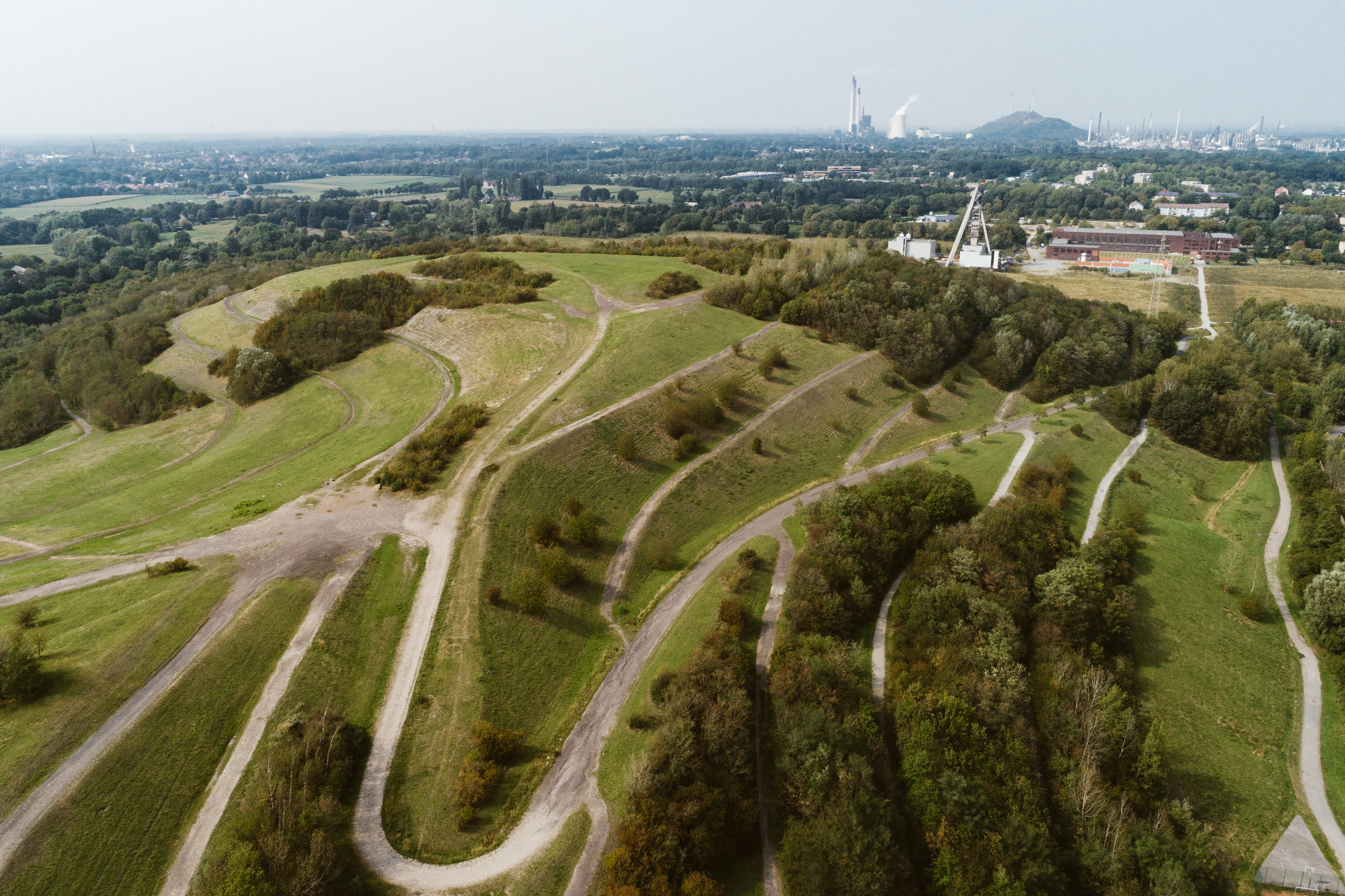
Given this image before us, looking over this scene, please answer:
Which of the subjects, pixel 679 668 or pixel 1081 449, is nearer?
pixel 679 668

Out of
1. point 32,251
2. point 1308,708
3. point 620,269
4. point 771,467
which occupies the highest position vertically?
point 620,269

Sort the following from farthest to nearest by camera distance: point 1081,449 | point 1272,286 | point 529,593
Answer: point 1272,286 < point 1081,449 < point 529,593

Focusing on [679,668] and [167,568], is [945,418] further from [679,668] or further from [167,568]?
[167,568]

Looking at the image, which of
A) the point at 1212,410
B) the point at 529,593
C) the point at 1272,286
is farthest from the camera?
the point at 1272,286

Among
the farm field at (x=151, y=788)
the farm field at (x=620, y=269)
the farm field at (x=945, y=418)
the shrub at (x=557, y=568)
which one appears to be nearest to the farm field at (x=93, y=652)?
the farm field at (x=151, y=788)

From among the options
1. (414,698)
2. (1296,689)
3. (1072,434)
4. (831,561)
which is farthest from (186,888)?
(1072,434)

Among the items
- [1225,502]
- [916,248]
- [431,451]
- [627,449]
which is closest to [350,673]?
[431,451]

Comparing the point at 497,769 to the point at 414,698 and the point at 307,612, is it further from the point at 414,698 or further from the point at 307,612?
the point at 307,612
